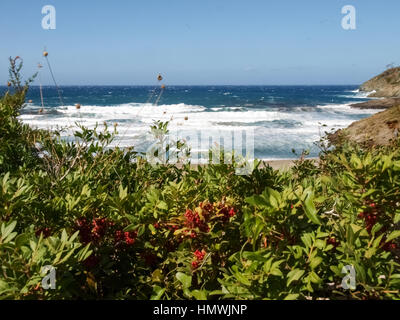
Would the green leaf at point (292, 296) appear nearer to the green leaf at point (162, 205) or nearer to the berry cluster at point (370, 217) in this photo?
the berry cluster at point (370, 217)

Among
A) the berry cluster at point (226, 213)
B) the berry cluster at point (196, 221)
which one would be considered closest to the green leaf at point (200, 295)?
the berry cluster at point (196, 221)

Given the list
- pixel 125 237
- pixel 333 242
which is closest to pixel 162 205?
pixel 125 237

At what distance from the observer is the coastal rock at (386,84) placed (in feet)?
186

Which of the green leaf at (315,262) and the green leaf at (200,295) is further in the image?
the green leaf at (200,295)

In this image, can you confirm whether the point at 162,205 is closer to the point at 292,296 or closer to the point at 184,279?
the point at 184,279

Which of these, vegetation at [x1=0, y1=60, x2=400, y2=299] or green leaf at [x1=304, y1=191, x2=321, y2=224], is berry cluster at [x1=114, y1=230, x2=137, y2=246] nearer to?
vegetation at [x1=0, y1=60, x2=400, y2=299]

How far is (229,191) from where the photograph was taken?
211cm

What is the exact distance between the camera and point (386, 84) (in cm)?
6775

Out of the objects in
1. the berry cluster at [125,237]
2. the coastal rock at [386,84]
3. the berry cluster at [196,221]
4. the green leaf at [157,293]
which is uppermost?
the coastal rock at [386,84]

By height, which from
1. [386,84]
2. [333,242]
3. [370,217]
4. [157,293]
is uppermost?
[386,84]

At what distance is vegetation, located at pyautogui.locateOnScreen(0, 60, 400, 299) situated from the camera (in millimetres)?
1438

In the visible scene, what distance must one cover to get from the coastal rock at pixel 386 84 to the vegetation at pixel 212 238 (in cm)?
6037

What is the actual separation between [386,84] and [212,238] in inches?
3012
